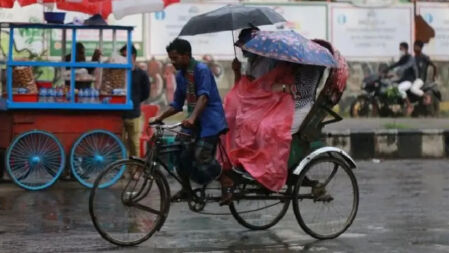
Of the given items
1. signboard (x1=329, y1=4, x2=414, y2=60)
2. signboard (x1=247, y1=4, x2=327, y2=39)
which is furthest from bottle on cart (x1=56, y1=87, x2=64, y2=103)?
signboard (x1=329, y1=4, x2=414, y2=60)

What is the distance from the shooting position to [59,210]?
27.1 ft

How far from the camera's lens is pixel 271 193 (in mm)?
6867

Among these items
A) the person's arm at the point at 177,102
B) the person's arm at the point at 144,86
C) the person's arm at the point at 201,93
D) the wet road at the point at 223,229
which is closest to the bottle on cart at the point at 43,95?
the wet road at the point at 223,229

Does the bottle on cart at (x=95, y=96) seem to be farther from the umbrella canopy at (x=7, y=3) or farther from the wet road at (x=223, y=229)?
the umbrella canopy at (x=7, y=3)

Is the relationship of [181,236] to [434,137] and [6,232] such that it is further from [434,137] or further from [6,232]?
[434,137]

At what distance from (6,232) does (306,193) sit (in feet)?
8.60

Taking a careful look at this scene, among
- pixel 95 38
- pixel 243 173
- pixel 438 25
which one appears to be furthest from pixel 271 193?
pixel 438 25

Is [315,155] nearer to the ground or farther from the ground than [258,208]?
farther from the ground

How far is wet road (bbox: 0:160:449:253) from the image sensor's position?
649cm

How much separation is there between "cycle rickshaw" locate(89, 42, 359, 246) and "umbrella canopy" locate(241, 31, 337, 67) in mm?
311

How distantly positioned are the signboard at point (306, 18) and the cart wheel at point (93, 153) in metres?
8.04

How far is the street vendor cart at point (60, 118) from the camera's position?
9672 millimetres

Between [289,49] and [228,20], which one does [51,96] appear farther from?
[289,49]

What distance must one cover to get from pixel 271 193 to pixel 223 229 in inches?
27.0
